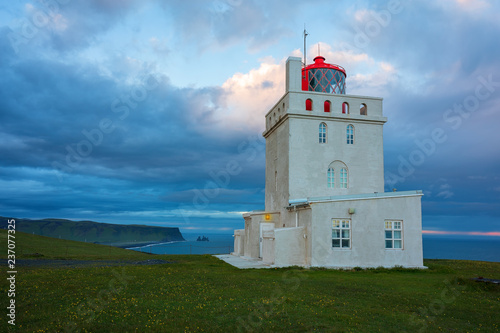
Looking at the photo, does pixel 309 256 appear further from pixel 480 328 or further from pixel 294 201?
pixel 480 328

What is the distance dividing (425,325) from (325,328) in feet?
8.35

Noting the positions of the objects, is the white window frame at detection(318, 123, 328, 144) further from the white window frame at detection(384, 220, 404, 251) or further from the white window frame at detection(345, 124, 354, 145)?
the white window frame at detection(384, 220, 404, 251)

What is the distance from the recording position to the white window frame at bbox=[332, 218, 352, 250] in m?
21.5

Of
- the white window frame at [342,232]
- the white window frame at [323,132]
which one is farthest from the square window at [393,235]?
the white window frame at [323,132]

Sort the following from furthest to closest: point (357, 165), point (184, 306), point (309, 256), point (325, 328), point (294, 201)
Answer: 1. point (357, 165)
2. point (294, 201)
3. point (309, 256)
4. point (184, 306)
5. point (325, 328)

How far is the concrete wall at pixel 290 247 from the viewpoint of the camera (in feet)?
71.3

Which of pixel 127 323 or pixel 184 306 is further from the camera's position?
pixel 184 306

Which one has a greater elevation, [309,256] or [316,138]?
[316,138]

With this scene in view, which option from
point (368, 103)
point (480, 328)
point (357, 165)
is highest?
point (368, 103)

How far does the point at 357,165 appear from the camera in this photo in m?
27.4

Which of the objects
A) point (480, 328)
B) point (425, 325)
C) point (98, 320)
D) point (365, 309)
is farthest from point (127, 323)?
point (480, 328)

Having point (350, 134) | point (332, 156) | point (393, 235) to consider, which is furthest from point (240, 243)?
point (393, 235)

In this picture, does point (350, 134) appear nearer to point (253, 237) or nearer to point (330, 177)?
point (330, 177)

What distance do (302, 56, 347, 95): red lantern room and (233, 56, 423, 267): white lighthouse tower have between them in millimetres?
77
